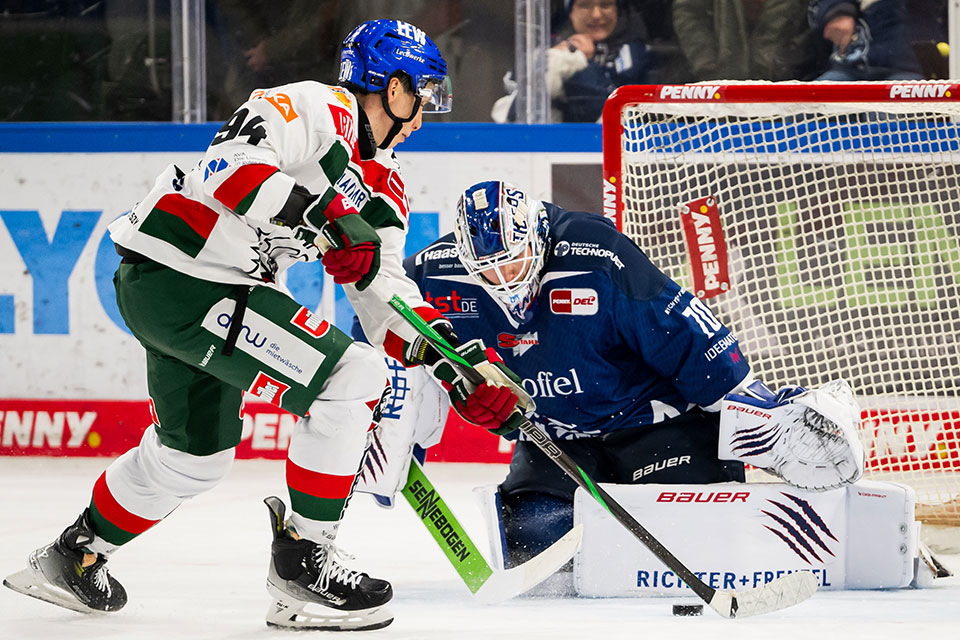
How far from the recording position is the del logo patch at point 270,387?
225 centimetres

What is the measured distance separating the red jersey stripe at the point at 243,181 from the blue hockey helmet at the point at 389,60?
37 cm

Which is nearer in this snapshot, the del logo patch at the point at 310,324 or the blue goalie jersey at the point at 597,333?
the del logo patch at the point at 310,324

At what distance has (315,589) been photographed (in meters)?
2.28

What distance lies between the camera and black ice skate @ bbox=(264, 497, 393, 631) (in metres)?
2.28

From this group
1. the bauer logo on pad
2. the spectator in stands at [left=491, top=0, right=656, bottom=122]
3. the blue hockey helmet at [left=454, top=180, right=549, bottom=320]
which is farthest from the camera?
the spectator in stands at [left=491, top=0, right=656, bottom=122]

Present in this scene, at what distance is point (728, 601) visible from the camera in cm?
234

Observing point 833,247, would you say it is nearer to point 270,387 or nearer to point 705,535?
point 705,535

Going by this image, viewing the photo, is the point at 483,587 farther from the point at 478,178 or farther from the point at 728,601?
the point at 478,178

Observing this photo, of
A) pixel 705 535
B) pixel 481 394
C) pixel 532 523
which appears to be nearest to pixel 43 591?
pixel 481 394

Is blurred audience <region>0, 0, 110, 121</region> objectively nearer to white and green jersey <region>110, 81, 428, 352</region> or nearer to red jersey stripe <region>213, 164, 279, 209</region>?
white and green jersey <region>110, 81, 428, 352</region>

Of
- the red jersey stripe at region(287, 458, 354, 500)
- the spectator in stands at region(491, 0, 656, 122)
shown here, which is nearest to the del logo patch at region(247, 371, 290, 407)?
the red jersey stripe at region(287, 458, 354, 500)

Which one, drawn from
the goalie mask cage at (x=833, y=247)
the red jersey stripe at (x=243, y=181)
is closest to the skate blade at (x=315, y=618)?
the red jersey stripe at (x=243, y=181)

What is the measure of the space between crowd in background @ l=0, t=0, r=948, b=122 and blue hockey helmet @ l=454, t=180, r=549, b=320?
6.46 ft

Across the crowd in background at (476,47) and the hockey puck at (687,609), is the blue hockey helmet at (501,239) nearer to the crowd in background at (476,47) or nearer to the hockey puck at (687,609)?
the hockey puck at (687,609)
